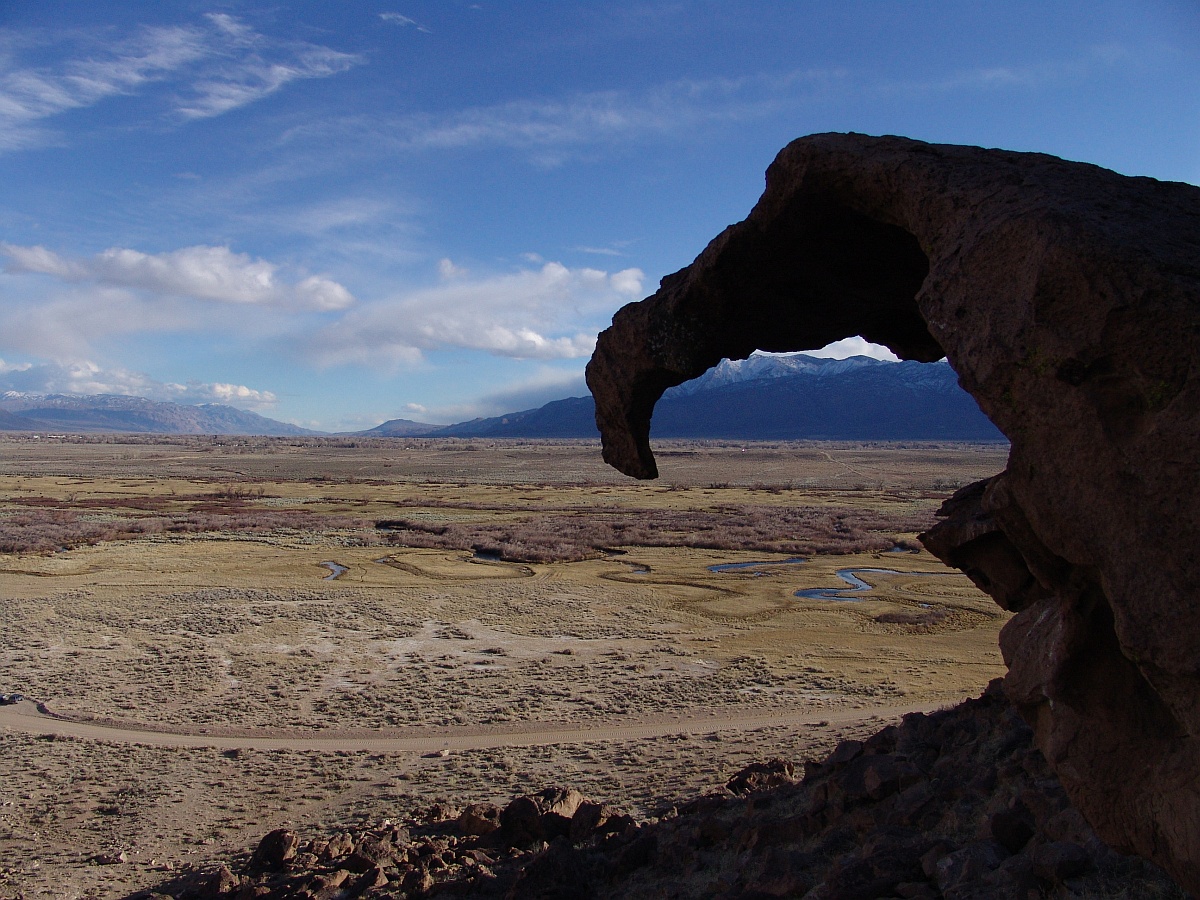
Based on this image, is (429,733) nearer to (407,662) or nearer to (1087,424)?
(407,662)

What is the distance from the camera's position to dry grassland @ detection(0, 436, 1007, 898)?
43.3 feet

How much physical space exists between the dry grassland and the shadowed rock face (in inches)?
305

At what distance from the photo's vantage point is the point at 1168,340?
518 cm

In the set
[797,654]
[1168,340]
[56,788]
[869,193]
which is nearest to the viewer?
[1168,340]

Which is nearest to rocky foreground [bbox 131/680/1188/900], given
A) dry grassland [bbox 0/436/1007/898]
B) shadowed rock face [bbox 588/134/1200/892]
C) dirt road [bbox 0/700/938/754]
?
shadowed rock face [bbox 588/134/1200/892]

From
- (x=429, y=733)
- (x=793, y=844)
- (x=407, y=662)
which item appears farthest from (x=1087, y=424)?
(x=407, y=662)

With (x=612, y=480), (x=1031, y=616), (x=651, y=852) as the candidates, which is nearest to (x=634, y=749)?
(x=651, y=852)

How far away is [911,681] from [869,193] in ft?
48.7

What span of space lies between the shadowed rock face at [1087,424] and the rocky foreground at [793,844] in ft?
4.16

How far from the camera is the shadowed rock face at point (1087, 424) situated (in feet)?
16.7

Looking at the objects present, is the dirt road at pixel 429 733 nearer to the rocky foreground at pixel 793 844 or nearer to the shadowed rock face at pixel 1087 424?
the rocky foreground at pixel 793 844

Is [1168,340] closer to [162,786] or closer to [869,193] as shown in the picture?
[869,193]

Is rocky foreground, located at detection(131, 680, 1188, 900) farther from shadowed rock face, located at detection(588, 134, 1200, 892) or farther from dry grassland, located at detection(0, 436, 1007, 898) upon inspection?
dry grassland, located at detection(0, 436, 1007, 898)

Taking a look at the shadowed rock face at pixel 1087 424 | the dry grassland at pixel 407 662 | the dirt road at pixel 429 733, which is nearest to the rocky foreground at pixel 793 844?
the shadowed rock face at pixel 1087 424
